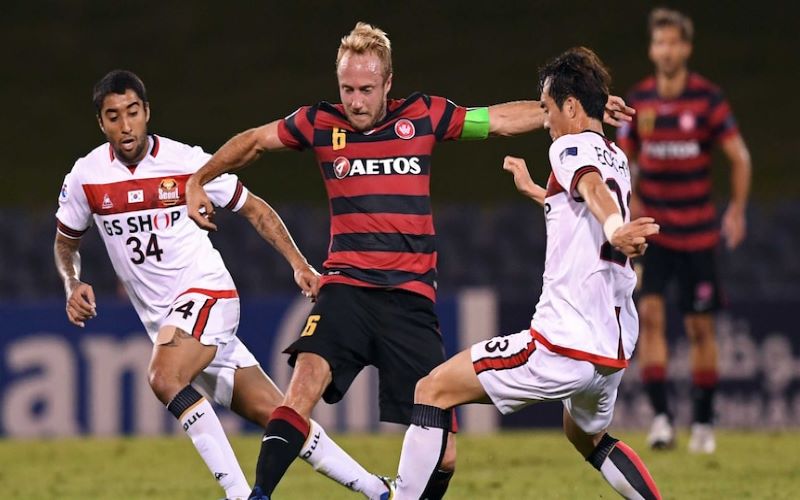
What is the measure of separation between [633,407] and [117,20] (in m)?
12.1

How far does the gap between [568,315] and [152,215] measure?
212 cm

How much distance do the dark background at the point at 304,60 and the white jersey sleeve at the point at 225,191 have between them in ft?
38.9

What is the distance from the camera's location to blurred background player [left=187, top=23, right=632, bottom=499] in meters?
5.86

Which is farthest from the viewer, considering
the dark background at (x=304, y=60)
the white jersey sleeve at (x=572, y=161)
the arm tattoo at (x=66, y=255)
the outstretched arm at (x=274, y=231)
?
the dark background at (x=304, y=60)

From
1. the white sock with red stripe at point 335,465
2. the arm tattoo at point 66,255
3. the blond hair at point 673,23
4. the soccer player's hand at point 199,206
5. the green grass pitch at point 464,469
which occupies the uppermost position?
the blond hair at point 673,23

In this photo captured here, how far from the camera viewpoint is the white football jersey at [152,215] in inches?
255

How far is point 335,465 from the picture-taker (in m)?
6.13

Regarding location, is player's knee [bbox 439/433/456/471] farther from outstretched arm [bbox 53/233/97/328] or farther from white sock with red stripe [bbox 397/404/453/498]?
outstretched arm [bbox 53/233/97/328]

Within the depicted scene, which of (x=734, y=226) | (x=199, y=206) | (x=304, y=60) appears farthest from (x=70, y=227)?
(x=304, y=60)

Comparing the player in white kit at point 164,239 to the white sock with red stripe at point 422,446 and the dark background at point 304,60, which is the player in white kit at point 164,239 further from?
the dark background at point 304,60

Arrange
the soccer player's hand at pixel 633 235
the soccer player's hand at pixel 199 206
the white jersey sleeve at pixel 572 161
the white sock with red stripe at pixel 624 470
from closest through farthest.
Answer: the soccer player's hand at pixel 633 235
the white jersey sleeve at pixel 572 161
the white sock with red stripe at pixel 624 470
the soccer player's hand at pixel 199 206

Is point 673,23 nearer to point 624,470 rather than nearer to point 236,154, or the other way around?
point 236,154

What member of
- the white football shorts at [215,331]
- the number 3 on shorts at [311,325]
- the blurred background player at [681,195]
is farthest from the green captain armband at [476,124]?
the blurred background player at [681,195]

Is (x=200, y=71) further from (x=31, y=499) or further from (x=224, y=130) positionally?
(x=31, y=499)
